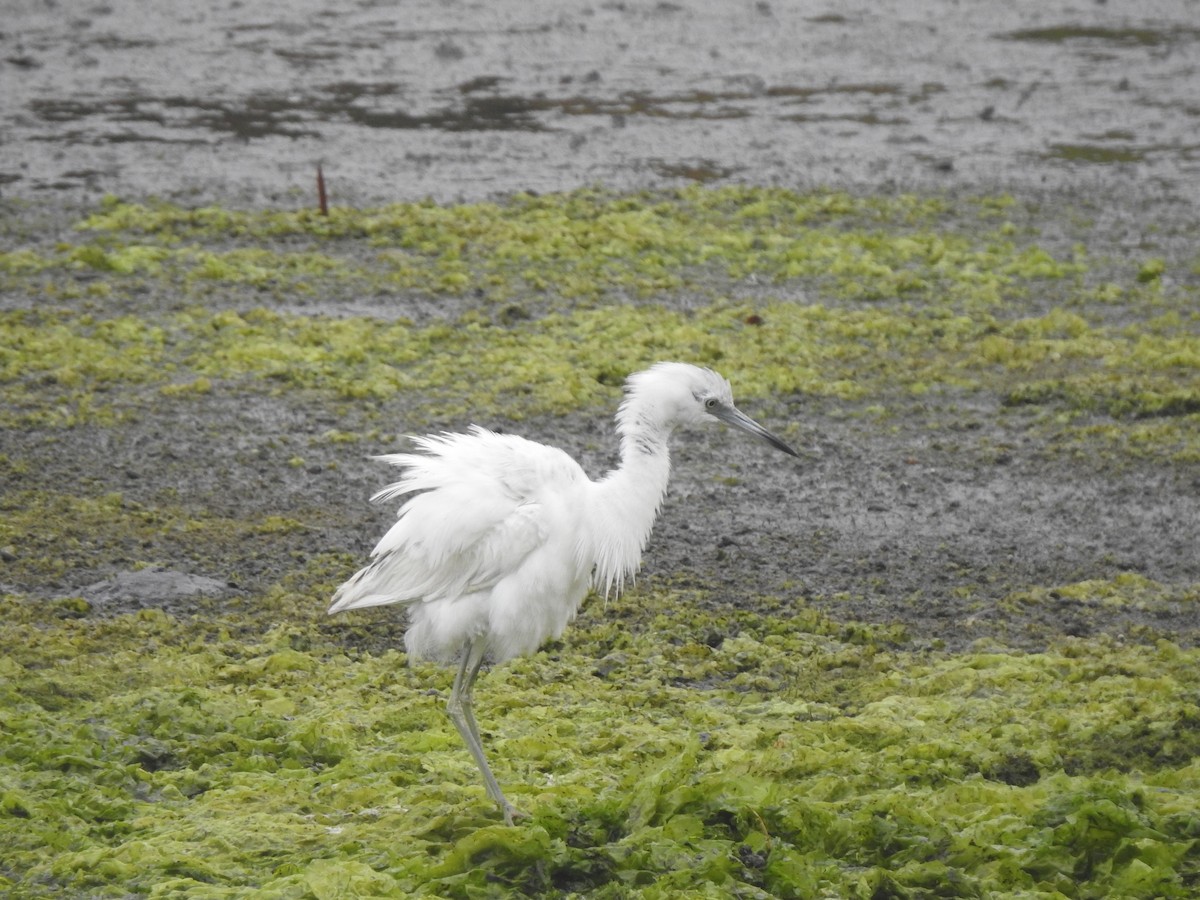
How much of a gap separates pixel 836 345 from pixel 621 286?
1675 millimetres

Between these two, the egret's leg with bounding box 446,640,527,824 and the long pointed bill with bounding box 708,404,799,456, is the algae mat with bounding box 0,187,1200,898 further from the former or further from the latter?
the long pointed bill with bounding box 708,404,799,456

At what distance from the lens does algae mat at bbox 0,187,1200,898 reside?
4.74 metres

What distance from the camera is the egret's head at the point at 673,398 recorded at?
561 centimetres

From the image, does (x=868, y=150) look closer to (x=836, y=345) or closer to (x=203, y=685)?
(x=836, y=345)

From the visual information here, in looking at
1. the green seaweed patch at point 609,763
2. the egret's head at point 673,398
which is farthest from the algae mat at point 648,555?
the egret's head at point 673,398

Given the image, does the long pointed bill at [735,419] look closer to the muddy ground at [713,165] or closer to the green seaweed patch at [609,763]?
the green seaweed patch at [609,763]

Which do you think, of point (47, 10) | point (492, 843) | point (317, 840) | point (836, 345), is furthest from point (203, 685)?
point (47, 10)

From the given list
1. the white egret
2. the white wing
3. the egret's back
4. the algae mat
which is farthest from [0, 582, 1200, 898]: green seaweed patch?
the white wing

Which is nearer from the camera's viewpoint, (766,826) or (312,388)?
(766,826)

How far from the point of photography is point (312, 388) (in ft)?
30.1

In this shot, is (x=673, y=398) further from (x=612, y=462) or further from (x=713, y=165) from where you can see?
(x=713, y=165)

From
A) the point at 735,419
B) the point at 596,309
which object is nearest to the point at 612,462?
the point at 596,309

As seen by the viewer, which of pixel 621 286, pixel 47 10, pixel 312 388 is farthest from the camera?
pixel 47 10

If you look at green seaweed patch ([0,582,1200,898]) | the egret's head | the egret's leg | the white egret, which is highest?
the egret's head
